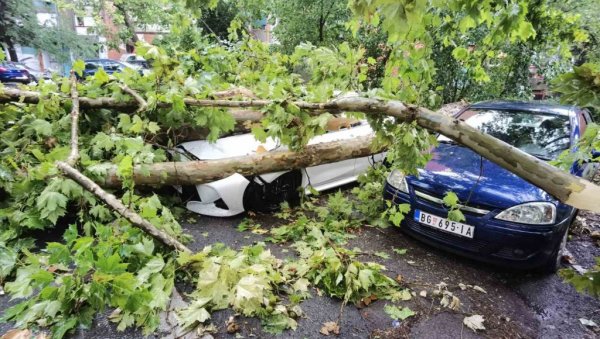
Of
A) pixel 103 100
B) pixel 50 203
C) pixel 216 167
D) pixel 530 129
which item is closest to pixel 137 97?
pixel 103 100

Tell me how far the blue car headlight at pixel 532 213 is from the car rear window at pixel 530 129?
0.92 metres

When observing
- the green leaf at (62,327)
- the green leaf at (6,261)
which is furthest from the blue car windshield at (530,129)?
the green leaf at (6,261)

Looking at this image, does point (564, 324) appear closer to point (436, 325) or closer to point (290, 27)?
point (436, 325)

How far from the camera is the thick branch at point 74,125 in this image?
3.50m

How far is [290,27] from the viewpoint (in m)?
10.5

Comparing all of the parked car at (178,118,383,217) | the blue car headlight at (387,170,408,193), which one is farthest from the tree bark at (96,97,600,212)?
the blue car headlight at (387,170,408,193)

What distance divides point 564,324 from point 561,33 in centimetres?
494

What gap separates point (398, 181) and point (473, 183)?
0.83 metres

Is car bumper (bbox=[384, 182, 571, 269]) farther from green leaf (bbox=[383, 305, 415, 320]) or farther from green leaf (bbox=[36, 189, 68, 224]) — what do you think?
green leaf (bbox=[36, 189, 68, 224])

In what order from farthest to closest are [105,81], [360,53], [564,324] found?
[105,81], [360,53], [564,324]

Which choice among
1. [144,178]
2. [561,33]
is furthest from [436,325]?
[561,33]

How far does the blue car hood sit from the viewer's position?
131 inches

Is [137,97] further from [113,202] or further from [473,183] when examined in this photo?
[473,183]

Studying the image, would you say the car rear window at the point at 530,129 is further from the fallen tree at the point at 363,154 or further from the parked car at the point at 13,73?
the parked car at the point at 13,73
